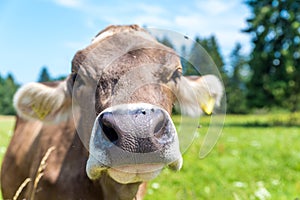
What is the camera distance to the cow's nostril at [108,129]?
243 centimetres

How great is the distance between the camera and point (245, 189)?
7082 millimetres

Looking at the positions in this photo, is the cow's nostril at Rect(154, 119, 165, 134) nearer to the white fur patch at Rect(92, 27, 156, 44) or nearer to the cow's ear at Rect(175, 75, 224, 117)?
the white fur patch at Rect(92, 27, 156, 44)

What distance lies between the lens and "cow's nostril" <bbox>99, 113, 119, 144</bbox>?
7.96 ft

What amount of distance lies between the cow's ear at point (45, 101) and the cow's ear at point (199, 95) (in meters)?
1.03

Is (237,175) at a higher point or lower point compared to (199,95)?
lower

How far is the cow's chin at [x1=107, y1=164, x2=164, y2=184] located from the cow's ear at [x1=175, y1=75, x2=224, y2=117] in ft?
3.82

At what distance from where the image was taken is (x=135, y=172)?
8.54 ft

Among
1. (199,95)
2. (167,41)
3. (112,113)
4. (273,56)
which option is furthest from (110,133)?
(273,56)

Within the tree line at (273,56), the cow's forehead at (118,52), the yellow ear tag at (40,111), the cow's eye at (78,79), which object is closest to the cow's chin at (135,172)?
the cow's forehead at (118,52)

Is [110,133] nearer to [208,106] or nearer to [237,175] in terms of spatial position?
[208,106]

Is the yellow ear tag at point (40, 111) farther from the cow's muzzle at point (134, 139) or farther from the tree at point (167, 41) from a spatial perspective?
the cow's muzzle at point (134, 139)

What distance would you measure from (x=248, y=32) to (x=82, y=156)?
30.0m

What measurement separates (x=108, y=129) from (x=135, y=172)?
1.08 feet

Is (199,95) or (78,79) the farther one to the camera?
(199,95)
